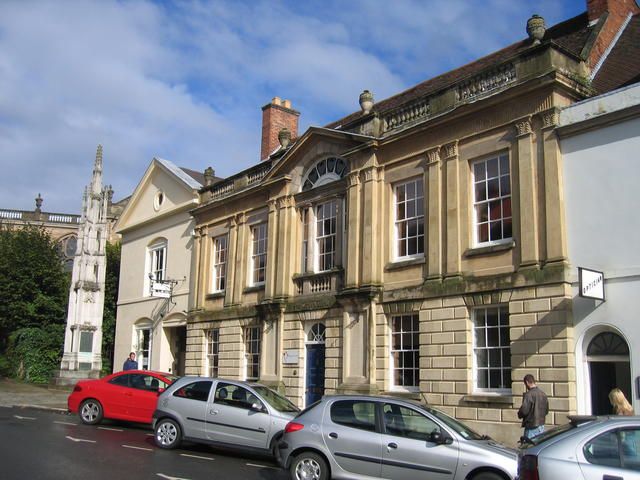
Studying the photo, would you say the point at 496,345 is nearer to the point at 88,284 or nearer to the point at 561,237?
the point at 561,237

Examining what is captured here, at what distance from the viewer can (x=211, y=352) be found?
24.8 meters

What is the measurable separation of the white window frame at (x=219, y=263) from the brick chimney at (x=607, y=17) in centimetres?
1384

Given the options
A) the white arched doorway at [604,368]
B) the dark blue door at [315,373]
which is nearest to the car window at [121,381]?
the dark blue door at [315,373]

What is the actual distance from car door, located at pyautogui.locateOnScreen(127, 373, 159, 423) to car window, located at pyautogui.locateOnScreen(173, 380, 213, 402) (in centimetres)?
287

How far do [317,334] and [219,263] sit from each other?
22.1ft

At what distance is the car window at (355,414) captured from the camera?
9.66 m

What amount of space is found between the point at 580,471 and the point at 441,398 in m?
9.63

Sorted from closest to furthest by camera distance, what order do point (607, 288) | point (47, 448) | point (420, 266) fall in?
point (47, 448), point (607, 288), point (420, 266)

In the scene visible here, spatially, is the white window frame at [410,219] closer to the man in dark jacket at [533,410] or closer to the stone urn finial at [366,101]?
the stone urn finial at [366,101]

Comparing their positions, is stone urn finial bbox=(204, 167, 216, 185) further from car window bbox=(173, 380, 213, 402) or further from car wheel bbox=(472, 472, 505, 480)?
car wheel bbox=(472, 472, 505, 480)

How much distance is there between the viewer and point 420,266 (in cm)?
1700

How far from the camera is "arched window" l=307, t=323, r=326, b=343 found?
19.8 meters

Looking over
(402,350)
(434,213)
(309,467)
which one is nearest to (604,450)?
(309,467)

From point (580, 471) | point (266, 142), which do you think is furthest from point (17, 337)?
point (580, 471)
